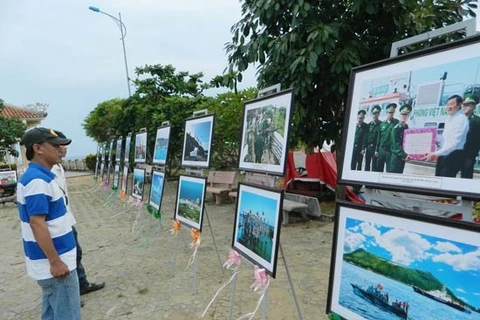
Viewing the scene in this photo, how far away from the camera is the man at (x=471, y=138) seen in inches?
42.5

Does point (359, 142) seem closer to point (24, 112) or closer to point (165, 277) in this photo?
point (165, 277)

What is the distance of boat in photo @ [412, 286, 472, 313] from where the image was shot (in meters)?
1.08

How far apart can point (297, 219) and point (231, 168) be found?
402cm

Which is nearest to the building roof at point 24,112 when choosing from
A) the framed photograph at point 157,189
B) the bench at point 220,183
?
the bench at point 220,183

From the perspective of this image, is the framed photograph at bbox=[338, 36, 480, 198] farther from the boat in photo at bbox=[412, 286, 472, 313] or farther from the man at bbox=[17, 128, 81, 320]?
the man at bbox=[17, 128, 81, 320]

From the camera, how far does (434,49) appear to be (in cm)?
121

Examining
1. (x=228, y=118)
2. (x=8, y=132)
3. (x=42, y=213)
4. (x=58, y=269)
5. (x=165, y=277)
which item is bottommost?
(x=165, y=277)

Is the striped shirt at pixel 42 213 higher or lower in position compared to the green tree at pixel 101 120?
lower

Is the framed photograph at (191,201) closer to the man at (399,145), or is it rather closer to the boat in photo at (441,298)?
the man at (399,145)

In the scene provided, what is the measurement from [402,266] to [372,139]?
477 mm

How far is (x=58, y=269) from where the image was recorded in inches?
76.7

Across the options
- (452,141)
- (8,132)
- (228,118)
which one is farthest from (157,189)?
(8,132)

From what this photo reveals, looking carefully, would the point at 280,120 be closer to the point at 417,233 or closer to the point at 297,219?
the point at 417,233

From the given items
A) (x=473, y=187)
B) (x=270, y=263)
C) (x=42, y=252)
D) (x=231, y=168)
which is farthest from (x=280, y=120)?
(x=231, y=168)
